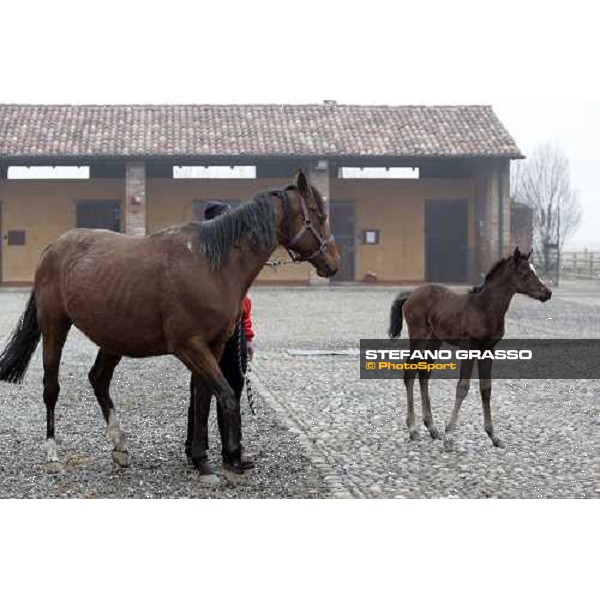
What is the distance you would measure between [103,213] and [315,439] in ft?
65.5

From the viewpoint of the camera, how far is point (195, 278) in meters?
5.44

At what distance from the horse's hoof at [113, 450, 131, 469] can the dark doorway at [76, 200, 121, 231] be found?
20196mm

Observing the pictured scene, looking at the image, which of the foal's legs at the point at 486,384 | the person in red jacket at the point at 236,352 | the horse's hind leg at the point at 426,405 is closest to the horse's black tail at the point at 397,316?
the horse's hind leg at the point at 426,405

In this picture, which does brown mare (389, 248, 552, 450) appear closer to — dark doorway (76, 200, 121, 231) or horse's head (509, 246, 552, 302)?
horse's head (509, 246, 552, 302)

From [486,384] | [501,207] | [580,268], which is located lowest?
[486,384]

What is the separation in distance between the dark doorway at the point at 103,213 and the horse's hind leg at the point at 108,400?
20001mm

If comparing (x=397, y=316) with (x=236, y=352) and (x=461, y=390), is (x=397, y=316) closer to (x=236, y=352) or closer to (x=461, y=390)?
(x=461, y=390)

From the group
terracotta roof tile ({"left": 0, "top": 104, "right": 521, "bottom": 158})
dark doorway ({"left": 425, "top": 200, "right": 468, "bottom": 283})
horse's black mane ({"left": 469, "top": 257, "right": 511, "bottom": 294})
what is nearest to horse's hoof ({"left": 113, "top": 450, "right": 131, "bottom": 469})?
horse's black mane ({"left": 469, "top": 257, "right": 511, "bottom": 294})

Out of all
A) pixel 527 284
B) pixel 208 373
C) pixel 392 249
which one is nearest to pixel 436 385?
pixel 527 284

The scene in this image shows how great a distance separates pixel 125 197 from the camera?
26031 millimetres

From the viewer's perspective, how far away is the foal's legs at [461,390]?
6.28 m

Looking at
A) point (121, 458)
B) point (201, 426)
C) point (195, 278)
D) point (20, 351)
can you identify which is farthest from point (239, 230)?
point (20, 351)

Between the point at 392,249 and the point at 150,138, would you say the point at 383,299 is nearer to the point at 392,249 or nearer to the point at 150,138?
the point at 392,249

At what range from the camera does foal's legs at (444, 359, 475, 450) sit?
628 centimetres
